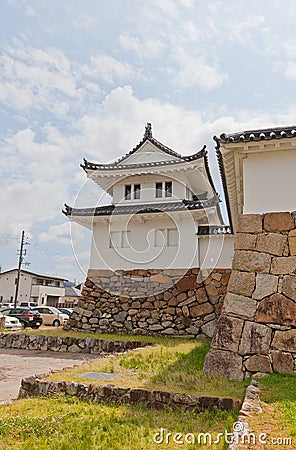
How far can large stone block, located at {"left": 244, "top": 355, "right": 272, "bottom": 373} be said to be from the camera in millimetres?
6051

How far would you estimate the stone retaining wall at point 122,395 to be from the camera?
468cm

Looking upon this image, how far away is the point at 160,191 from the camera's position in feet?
56.0

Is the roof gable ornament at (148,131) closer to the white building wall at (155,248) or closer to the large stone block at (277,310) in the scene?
the white building wall at (155,248)

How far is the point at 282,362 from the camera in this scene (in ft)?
19.8

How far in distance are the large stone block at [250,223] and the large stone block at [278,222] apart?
0.11 m

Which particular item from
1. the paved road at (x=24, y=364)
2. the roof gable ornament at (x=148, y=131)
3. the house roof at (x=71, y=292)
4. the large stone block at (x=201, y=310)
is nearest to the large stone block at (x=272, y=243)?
the paved road at (x=24, y=364)

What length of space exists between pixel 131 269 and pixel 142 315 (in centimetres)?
204

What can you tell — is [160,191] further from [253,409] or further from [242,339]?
[253,409]

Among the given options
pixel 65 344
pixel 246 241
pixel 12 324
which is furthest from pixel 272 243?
pixel 12 324

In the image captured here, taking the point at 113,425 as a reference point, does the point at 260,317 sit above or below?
above

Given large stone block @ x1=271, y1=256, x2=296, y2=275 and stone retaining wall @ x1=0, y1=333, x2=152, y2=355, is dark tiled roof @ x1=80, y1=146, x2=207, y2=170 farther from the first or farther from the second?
large stone block @ x1=271, y1=256, x2=296, y2=275

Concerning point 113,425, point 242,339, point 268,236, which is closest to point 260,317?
point 242,339

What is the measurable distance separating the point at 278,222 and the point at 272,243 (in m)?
0.42

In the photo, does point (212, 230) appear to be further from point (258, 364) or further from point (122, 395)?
point (122, 395)
